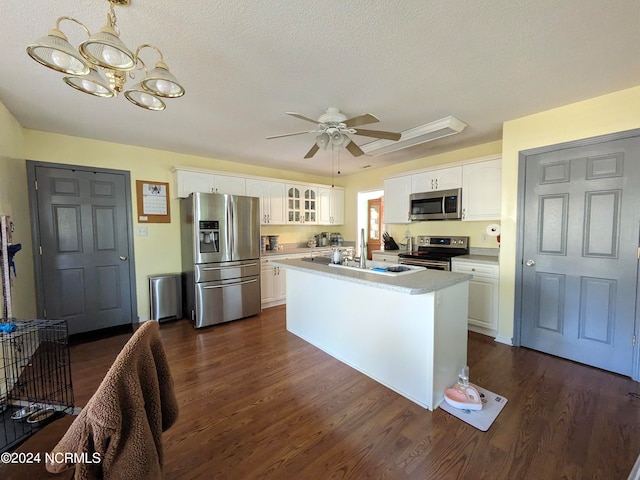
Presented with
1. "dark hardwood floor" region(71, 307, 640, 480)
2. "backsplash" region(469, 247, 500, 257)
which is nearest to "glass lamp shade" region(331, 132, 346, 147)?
"dark hardwood floor" region(71, 307, 640, 480)

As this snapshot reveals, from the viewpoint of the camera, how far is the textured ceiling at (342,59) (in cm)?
141

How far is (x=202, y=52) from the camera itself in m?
1.70

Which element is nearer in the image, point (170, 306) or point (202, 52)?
point (202, 52)

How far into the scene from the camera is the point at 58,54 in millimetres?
1210

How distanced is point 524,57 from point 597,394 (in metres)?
2.55

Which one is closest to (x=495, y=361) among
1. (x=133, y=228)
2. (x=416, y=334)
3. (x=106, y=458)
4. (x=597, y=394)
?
(x=597, y=394)

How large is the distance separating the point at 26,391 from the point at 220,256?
6.86ft

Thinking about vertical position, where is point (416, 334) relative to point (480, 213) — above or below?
below

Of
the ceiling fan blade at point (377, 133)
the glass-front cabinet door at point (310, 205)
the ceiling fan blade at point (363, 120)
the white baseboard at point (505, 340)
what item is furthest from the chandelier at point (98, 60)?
the white baseboard at point (505, 340)

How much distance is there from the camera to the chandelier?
44.8 inches

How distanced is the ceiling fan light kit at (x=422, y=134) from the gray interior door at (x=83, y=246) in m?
3.36

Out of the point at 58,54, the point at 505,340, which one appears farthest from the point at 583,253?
the point at 58,54

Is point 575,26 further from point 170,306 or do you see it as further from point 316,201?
point 170,306

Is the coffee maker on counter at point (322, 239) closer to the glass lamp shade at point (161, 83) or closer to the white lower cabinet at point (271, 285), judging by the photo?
the white lower cabinet at point (271, 285)
